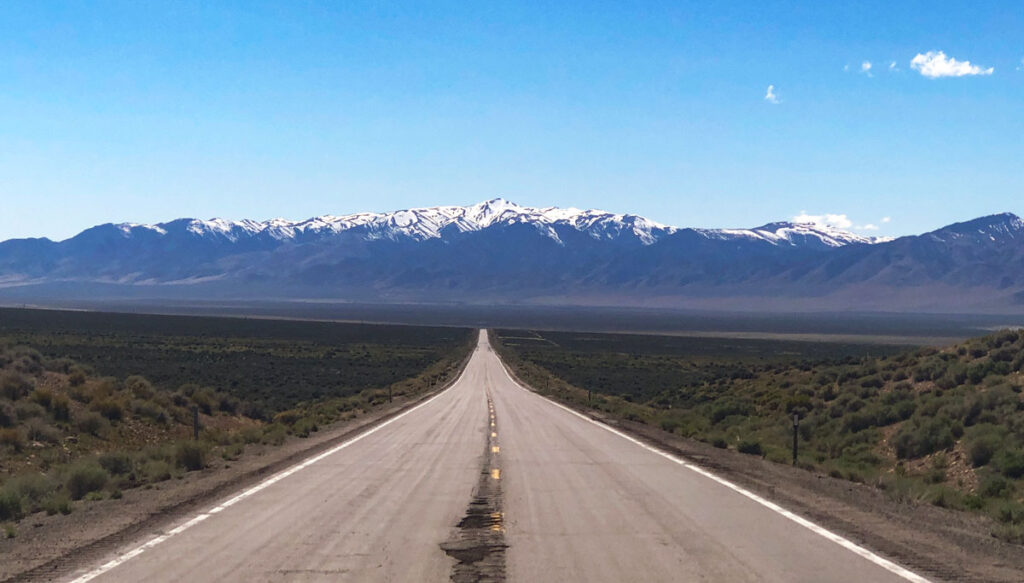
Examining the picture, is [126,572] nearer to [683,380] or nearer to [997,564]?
[997,564]

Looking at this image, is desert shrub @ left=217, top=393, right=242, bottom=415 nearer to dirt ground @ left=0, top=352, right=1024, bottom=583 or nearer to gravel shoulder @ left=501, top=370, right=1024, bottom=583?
dirt ground @ left=0, top=352, right=1024, bottom=583

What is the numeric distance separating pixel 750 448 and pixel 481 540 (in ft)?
39.6

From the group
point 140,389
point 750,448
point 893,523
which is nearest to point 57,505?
point 893,523

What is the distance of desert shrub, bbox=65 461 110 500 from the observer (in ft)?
44.3

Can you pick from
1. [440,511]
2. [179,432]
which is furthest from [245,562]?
[179,432]

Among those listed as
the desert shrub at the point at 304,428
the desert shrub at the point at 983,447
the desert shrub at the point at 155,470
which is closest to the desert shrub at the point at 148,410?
the desert shrub at the point at 304,428

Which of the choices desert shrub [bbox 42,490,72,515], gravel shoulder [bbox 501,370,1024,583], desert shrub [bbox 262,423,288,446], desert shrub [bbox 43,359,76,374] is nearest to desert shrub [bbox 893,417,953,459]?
gravel shoulder [bbox 501,370,1024,583]

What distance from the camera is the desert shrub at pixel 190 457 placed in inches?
647

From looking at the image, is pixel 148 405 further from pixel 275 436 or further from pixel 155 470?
pixel 155 470

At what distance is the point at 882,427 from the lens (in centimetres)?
2272

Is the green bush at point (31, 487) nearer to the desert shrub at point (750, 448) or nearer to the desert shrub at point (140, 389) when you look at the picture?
the desert shrub at point (140, 389)

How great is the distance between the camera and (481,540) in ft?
31.4

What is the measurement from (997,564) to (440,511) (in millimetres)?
5848

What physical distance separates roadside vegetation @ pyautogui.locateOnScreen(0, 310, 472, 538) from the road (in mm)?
2486
